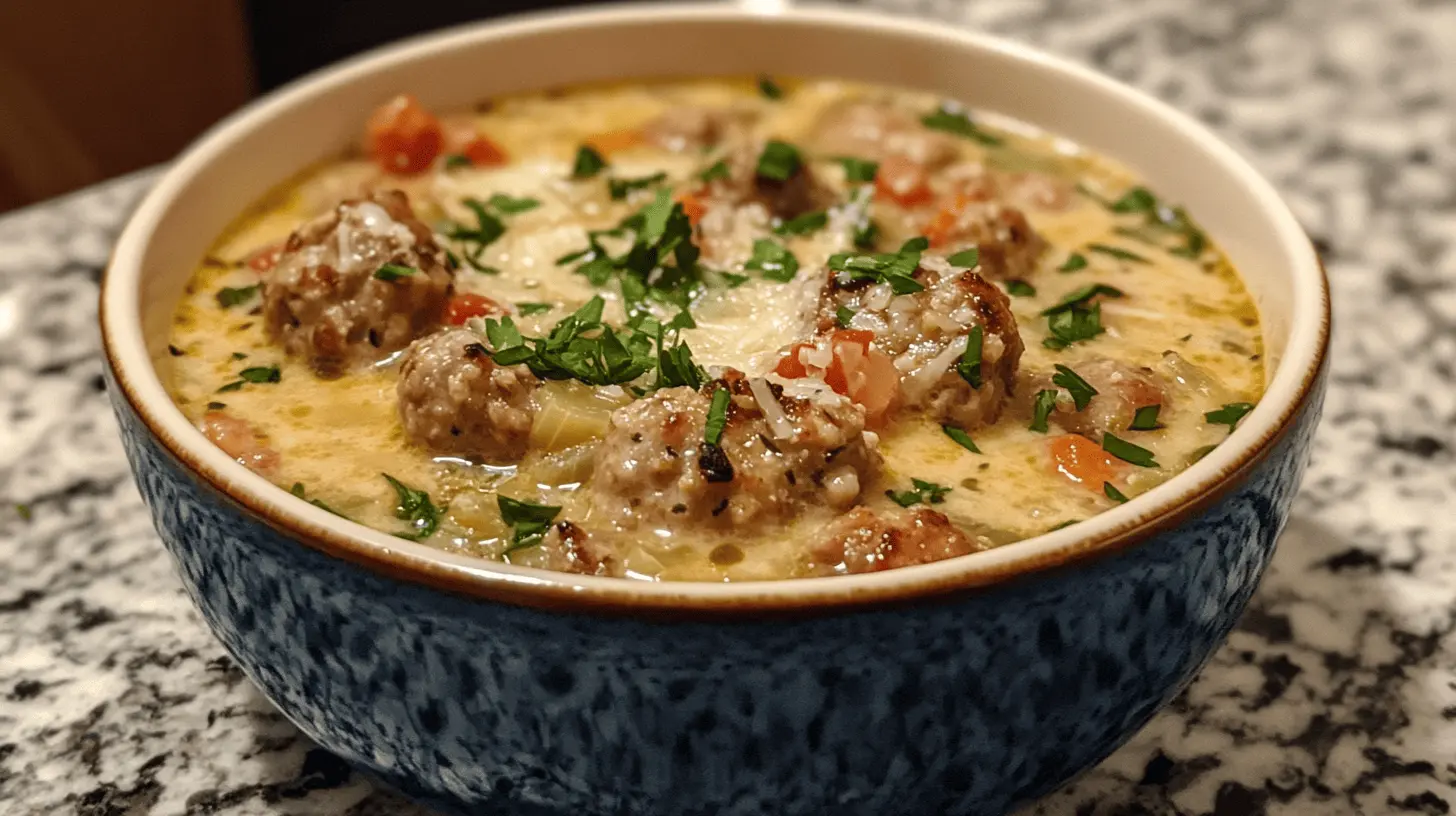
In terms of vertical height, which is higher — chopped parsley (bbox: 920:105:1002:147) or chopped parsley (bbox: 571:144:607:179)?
chopped parsley (bbox: 920:105:1002:147)

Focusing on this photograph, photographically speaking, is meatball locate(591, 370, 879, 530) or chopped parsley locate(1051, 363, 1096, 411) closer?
meatball locate(591, 370, 879, 530)

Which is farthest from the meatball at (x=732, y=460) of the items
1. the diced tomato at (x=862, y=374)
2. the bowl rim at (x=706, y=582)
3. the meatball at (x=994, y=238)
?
the meatball at (x=994, y=238)

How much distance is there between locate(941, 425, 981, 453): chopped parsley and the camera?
2.13m

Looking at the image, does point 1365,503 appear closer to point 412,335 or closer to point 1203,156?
point 1203,156

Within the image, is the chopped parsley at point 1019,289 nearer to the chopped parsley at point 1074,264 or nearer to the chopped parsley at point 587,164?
the chopped parsley at point 1074,264

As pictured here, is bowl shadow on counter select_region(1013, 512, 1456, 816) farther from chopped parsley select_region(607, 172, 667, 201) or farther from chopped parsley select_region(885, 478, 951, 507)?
chopped parsley select_region(607, 172, 667, 201)

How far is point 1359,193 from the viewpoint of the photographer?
4.22 m

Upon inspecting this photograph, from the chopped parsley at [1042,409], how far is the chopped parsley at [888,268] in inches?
9.7

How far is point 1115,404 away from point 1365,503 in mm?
996

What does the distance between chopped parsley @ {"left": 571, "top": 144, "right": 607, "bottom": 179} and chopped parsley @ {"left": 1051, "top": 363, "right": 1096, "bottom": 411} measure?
1212 millimetres

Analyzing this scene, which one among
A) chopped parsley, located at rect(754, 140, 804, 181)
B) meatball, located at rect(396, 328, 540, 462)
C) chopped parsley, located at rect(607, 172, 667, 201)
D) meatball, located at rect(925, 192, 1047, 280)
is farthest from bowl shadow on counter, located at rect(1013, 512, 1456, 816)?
chopped parsley, located at rect(607, 172, 667, 201)

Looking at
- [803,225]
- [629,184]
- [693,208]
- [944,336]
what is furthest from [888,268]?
[629,184]

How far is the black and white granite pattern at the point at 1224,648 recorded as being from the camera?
2.17 metres

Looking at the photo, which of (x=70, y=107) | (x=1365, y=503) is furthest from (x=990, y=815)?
(x=70, y=107)
